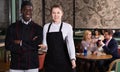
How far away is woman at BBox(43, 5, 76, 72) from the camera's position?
3031 millimetres

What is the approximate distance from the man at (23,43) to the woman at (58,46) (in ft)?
1.05

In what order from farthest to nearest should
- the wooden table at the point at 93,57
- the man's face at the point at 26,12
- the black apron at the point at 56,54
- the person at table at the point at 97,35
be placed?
the person at table at the point at 97,35, the wooden table at the point at 93,57, the black apron at the point at 56,54, the man's face at the point at 26,12

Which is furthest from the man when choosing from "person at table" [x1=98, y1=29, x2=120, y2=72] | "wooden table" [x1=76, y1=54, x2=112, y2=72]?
"person at table" [x1=98, y1=29, x2=120, y2=72]

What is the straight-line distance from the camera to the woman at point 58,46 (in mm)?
3031

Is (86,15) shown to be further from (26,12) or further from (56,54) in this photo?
(26,12)

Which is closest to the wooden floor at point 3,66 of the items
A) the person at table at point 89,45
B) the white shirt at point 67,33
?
the person at table at point 89,45

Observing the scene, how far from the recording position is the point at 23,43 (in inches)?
106

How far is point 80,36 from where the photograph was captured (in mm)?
6543

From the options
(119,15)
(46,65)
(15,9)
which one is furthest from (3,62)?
(119,15)

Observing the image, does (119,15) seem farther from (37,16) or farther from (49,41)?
(49,41)

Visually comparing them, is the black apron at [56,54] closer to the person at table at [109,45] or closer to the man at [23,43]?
the man at [23,43]

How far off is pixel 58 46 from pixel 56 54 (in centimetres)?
10

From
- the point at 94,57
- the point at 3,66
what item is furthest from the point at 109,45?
the point at 3,66

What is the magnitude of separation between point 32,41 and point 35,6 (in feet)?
13.2
